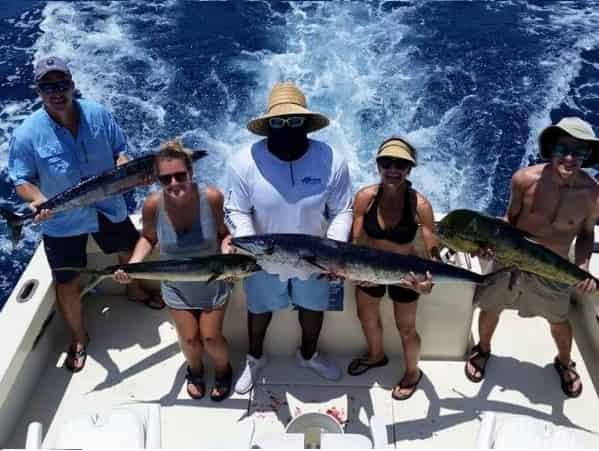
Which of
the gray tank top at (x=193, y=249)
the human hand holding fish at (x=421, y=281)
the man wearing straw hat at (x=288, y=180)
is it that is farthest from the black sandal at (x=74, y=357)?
the human hand holding fish at (x=421, y=281)

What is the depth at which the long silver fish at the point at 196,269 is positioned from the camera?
2.62 meters

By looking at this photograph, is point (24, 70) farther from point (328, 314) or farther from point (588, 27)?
point (588, 27)

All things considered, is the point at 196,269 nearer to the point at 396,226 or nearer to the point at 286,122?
the point at 286,122

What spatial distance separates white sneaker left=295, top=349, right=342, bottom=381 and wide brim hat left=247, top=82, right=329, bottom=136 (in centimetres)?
143

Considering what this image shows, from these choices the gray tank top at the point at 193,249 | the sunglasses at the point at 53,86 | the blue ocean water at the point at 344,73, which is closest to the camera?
the gray tank top at the point at 193,249

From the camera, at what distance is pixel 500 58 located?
Result: 9.84 meters

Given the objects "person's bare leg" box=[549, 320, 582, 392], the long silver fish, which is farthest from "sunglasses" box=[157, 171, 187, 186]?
"person's bare leg" box=[549, 320, 582, 392]

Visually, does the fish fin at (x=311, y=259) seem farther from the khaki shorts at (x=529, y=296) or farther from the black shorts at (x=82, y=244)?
the black shorts at (x=82, y=244)

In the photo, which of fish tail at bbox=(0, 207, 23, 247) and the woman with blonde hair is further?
fish tail at bbox=(0, 207, 23, 247)

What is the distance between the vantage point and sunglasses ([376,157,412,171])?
2615 mm

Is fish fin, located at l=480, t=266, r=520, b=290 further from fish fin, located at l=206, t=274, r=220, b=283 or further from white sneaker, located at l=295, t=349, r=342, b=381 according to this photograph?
fish fin, located at l=206, t=274, r=220, b=283

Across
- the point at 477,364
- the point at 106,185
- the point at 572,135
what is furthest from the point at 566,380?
the point at 106,185

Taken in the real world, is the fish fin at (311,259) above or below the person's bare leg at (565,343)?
above

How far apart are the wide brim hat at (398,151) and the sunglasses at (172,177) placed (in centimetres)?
91
